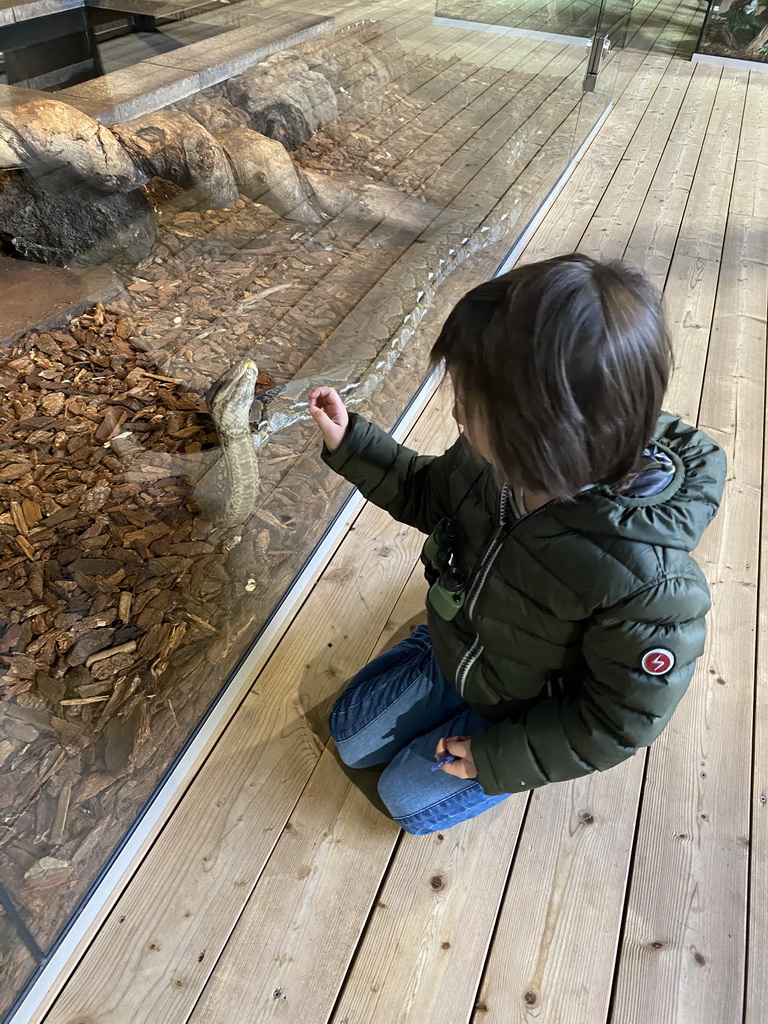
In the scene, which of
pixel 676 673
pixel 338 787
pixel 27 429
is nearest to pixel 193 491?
pixel 27 429

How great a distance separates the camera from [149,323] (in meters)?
1.43

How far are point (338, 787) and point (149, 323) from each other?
3.22 ft

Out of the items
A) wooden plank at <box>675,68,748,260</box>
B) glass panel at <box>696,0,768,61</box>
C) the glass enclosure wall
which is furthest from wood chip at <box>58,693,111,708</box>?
glass panel at <box>696,0,768,61</box>

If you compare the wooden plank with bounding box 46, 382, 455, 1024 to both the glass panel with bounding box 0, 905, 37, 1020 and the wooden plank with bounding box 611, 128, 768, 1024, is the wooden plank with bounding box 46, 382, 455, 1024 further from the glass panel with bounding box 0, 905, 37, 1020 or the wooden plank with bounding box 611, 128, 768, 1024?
the wooden plank with bounding box 611, 128, 768, 1024

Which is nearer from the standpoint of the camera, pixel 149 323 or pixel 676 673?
pixel 676 673

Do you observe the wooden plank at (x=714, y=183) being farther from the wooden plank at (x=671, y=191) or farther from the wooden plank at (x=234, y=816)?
the wooden plank at (x=234, y=816)

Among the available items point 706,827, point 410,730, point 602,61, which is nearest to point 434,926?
point 410,730

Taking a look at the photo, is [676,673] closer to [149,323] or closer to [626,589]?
[626,589]

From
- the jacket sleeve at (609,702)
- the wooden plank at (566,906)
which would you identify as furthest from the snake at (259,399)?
the wooden plank at (566,906)

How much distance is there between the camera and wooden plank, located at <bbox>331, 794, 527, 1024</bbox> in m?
1.05

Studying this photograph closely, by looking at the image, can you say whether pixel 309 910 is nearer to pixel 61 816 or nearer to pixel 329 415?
pixel 61 816

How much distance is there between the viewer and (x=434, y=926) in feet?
3.69

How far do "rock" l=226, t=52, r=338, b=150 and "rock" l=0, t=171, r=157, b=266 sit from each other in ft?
1.34

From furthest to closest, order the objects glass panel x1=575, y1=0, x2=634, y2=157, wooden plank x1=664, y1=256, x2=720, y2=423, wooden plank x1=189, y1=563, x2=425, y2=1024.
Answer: glass panel x1=575, y1=0, x2=634, y2=157, wooden plank x1=664, y1=256, x2=720, y2=423, wooden plank x1=189, y1=563, x2=425, y2=1024
